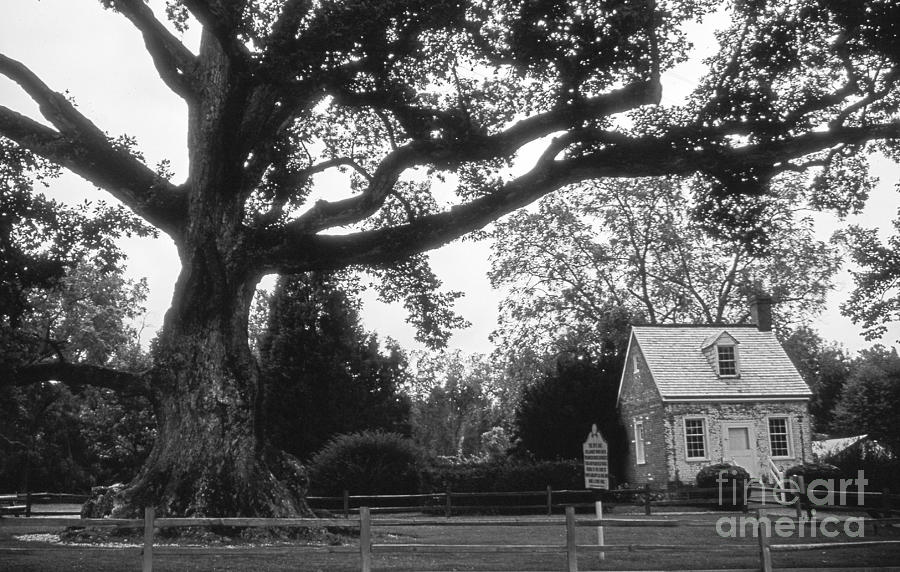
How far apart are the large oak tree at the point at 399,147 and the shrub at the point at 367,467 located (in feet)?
45.0

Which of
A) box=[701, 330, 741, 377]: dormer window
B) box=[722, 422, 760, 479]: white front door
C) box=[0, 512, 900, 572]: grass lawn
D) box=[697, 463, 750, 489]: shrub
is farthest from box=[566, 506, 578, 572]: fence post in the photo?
box=[701, 330, 741, 377]: dormer window

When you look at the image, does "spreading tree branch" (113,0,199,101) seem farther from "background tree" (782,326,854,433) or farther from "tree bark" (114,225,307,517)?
"background tree" (782,326,854,433)

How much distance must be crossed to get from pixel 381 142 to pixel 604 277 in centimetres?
3353

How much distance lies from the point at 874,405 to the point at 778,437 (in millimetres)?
6667

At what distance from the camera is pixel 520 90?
844 inches

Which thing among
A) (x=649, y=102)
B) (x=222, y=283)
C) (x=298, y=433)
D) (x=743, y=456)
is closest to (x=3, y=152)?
(x=222, y=283)

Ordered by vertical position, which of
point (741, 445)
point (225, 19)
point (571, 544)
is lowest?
point (571, 544)

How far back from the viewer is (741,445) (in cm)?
4084

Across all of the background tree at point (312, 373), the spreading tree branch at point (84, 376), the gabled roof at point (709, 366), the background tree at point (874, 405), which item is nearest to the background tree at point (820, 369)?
the background tree at point (874, 405)

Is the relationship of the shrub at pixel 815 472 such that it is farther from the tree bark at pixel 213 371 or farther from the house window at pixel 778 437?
the tree bark at pixel 213 371

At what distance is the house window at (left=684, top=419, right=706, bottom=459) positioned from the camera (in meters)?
40.4

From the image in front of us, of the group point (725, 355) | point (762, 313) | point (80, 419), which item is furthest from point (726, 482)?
point (80, 419)

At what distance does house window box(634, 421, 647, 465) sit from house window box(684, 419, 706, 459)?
3.04 metres

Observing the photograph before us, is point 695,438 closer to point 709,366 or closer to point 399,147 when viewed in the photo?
point 709,366
